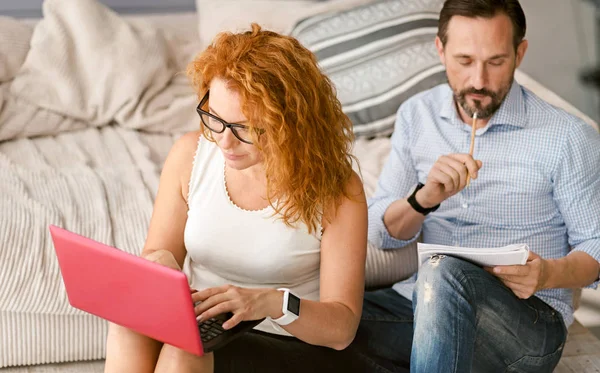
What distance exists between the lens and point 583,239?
5.51 ft

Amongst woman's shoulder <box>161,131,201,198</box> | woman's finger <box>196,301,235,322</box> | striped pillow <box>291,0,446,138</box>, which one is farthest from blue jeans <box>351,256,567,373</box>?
striped pillow <box>291,0,446,138</box>

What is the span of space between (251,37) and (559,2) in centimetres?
224

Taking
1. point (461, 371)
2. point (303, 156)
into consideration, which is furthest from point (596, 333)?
point (303, 156)

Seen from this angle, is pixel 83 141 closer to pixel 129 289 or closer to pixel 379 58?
pixel 379 58

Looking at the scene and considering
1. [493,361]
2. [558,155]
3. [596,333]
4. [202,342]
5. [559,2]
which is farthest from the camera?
[559,2]

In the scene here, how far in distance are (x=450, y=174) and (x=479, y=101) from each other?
0.22 m

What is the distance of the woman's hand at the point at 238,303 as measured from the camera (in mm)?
1321

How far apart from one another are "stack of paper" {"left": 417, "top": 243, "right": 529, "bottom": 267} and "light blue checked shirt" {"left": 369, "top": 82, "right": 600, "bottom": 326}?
9.6 inches

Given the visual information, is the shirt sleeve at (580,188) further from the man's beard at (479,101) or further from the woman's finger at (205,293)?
the woman's finger at (205,293)

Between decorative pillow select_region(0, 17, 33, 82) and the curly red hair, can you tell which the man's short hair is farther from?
decorative pillow select_region(0, 17, 33, 82)

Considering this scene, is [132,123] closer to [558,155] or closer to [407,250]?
[407,250]

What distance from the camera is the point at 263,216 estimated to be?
153 cm

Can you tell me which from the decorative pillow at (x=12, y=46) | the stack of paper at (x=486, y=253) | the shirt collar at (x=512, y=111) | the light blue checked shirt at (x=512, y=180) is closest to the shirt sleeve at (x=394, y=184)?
the light blue checked shirt at (x=512, y=180)

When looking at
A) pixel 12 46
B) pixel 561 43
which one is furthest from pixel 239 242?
pixel 561 43
